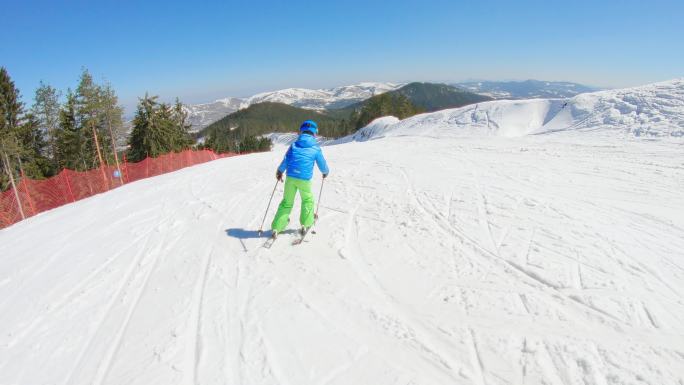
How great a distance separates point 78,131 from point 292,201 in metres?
34.0

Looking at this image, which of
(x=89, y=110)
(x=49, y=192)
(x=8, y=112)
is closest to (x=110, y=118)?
(x=89, y=110)

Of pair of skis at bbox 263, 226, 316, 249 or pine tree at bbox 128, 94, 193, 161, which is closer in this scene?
pair of skis at bbox 263, 226, 316, 249

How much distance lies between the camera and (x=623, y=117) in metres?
16.2

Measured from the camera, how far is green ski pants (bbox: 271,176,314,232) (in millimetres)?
5332

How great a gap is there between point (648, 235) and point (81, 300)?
27.4 feet

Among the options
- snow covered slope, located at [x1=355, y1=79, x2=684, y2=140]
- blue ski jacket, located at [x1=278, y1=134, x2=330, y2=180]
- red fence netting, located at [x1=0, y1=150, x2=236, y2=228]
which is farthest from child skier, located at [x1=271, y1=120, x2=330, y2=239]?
snow covered slope, located at [x1=355, y1=79, x2=684, y2=140]

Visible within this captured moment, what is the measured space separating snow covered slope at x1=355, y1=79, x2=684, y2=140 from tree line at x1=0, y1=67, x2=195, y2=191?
25.9 metres

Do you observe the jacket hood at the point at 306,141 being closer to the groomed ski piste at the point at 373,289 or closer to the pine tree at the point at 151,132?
the groomed ski piste at the point at 373,289

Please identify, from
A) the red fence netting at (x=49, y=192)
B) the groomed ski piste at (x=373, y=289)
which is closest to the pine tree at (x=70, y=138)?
the red fence netting at (x=49, y=192)

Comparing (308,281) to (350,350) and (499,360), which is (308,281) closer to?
(350,350)

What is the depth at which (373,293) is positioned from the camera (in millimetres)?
3902

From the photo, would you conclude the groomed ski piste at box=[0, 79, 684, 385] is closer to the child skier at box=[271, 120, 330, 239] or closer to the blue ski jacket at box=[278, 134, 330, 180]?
the child skier at box=[271, 120, 330, 239]

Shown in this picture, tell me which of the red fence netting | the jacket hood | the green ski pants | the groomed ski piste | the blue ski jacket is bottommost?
the red fence netting

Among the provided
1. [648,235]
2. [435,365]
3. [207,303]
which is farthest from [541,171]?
[207,303]
